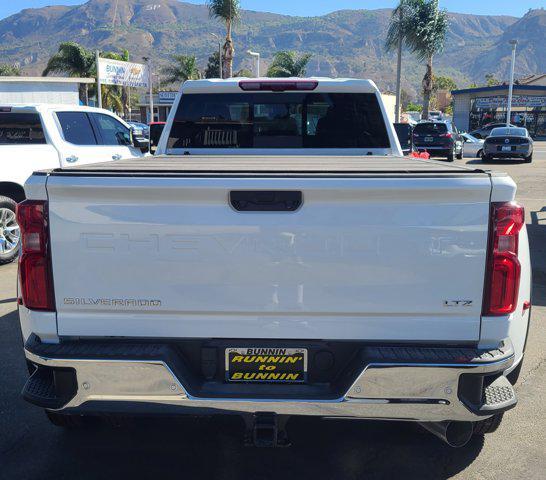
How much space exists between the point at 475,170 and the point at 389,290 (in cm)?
65

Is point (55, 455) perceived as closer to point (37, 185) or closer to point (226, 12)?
point (37, 185)

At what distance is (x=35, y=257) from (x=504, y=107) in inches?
2246

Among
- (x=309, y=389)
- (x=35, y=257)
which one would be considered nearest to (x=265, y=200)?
(x=309, y=389)

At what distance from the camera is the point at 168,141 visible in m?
5.22

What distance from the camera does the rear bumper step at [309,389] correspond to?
2.56 metres

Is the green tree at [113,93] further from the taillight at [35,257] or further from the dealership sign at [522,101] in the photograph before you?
the taillight at [35,257]

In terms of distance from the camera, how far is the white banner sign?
104ft

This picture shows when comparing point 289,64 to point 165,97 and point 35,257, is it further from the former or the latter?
point 35,257

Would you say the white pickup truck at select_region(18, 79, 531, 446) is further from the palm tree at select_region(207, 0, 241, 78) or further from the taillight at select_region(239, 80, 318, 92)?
the palm tree at select_region(207, 0, 241, 78)

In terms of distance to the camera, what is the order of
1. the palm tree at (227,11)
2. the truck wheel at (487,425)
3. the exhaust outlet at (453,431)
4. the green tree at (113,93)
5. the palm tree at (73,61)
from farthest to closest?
the green tree at (113,93) → the palm tree at (73,61) → the palm tree at (227,11) → the truck wheel at (487,425) → the exhaust outlet at (453,431)

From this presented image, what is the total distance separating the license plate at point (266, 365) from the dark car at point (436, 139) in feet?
72.8

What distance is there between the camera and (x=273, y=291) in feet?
8.51

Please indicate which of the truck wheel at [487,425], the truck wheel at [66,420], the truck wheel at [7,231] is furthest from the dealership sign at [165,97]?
the truck wheel at [487,425]

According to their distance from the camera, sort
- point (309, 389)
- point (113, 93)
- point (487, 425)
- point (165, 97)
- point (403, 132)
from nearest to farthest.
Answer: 1. point (309, 389)
2. point (487, 425)
3. point (403, 132)
4. point (113, 93)
5. point (165, 97)
